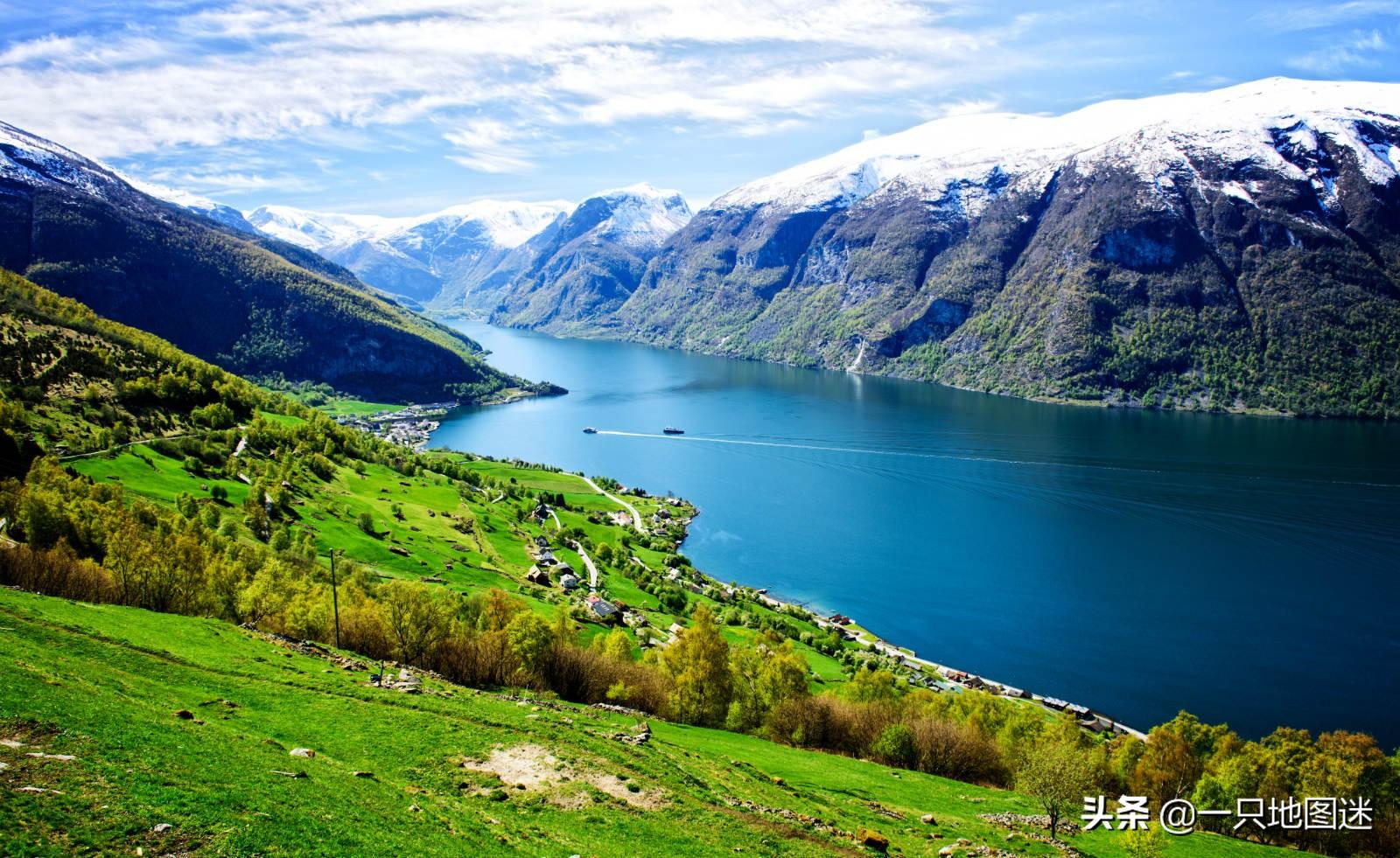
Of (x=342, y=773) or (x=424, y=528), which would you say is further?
(x=424, y=528)

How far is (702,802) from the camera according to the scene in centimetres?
2350

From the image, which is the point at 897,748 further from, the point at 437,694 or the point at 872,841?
the point at 437,694

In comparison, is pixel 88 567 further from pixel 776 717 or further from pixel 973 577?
pixel 973 577

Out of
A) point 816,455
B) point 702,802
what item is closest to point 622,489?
point 816,455

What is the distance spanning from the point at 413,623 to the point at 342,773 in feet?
62.4

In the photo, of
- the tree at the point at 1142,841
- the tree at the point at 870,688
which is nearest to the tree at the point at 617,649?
the tree at the point at 870,688

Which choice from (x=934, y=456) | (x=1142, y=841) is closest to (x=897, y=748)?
(x=1142, y=841)

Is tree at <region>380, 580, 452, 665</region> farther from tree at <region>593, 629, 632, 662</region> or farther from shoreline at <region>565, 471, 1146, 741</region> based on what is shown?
shoreline at <region>565, 471, 1146, 741</region>

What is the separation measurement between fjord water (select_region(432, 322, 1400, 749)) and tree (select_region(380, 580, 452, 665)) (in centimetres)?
4969

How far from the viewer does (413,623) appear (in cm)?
3847

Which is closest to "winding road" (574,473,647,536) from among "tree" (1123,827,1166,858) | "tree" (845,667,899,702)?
"tree" (845,667,899,702)

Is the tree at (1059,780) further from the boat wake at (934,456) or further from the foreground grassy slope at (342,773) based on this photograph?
the boat wake at (934,456)

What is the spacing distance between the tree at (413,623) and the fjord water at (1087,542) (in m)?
49.7

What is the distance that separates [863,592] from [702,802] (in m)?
68.1
